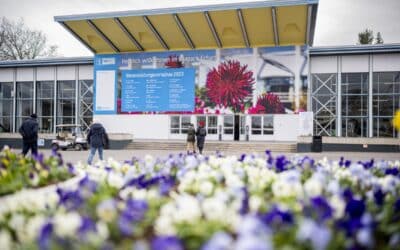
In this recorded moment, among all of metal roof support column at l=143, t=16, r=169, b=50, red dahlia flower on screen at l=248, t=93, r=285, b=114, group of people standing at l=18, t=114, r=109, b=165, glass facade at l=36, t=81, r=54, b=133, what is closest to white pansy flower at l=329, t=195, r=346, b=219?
group of people standing at l=18, t=114, r=109, b=165

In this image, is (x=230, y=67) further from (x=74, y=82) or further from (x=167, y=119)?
(x=74, y=82)

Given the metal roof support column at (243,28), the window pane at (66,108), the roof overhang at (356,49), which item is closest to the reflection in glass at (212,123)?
the metal roof support column at (243,28)

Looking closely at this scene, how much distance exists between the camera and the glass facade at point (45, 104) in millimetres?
35750

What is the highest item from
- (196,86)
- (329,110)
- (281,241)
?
(196,86)

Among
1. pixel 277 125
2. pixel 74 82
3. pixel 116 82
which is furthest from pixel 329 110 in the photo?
pixel 74 82

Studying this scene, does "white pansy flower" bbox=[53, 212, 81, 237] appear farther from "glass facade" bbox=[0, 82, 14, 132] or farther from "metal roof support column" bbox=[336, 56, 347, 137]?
"glass facade" bbox=[0, 82, 14, 132]

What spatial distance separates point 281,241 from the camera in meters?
2.14

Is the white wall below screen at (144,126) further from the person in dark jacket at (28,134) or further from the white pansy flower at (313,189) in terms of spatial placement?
the white pansy flower at (313,189)

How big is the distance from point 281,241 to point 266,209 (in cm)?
59

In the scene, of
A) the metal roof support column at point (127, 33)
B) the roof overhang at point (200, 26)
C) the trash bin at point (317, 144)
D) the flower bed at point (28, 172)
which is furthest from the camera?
the metal roof support column at point (127, 33)

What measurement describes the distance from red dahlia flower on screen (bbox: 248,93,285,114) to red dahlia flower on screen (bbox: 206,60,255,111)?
1029 millimetres

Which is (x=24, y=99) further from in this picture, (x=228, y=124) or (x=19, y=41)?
(x=228, y=124)

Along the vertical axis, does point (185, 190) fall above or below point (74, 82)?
below

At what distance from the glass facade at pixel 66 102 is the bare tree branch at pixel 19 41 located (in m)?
11.7
